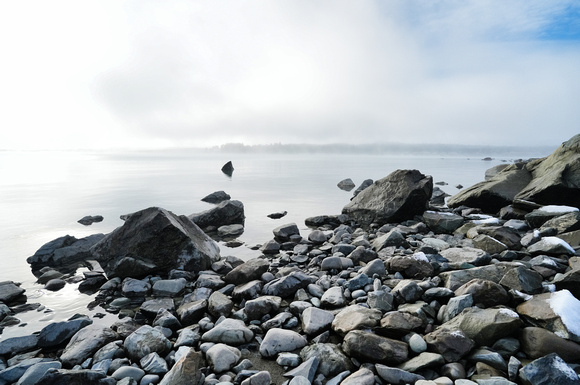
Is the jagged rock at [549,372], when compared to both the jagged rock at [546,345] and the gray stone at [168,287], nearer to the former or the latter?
the jagged rock at [546,345]

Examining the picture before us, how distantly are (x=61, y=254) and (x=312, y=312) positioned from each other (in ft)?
26.1

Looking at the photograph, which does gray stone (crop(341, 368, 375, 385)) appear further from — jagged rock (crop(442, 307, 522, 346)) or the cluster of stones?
jagged rock (crop(442, 307, 522, 346))

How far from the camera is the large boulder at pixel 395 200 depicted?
38.4 ft

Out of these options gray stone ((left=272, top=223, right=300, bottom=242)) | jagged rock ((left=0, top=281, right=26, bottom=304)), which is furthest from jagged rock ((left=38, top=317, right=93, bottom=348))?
gray stone ((left=272, top=223, right=300, bottom=242))

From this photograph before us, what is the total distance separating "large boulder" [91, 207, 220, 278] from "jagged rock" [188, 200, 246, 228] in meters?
4.93

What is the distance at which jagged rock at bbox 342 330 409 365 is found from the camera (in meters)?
3.90

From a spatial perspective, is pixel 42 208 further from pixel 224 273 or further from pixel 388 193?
pixel 388 193

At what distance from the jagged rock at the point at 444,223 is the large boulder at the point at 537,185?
270 centimetres

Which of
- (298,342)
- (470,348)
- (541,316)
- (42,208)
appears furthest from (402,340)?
(42,208)

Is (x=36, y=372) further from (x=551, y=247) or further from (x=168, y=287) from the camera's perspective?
(x=551, y=247)

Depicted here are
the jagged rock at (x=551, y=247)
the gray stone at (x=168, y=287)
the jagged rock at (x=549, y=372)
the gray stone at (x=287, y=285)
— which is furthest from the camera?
the gray stone at (x=168, y=287)

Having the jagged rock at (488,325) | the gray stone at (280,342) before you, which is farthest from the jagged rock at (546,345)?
the gray stone at (280,342)

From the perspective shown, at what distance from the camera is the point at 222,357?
4.14 meters

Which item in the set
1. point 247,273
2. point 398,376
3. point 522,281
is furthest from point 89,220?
point 522,281
